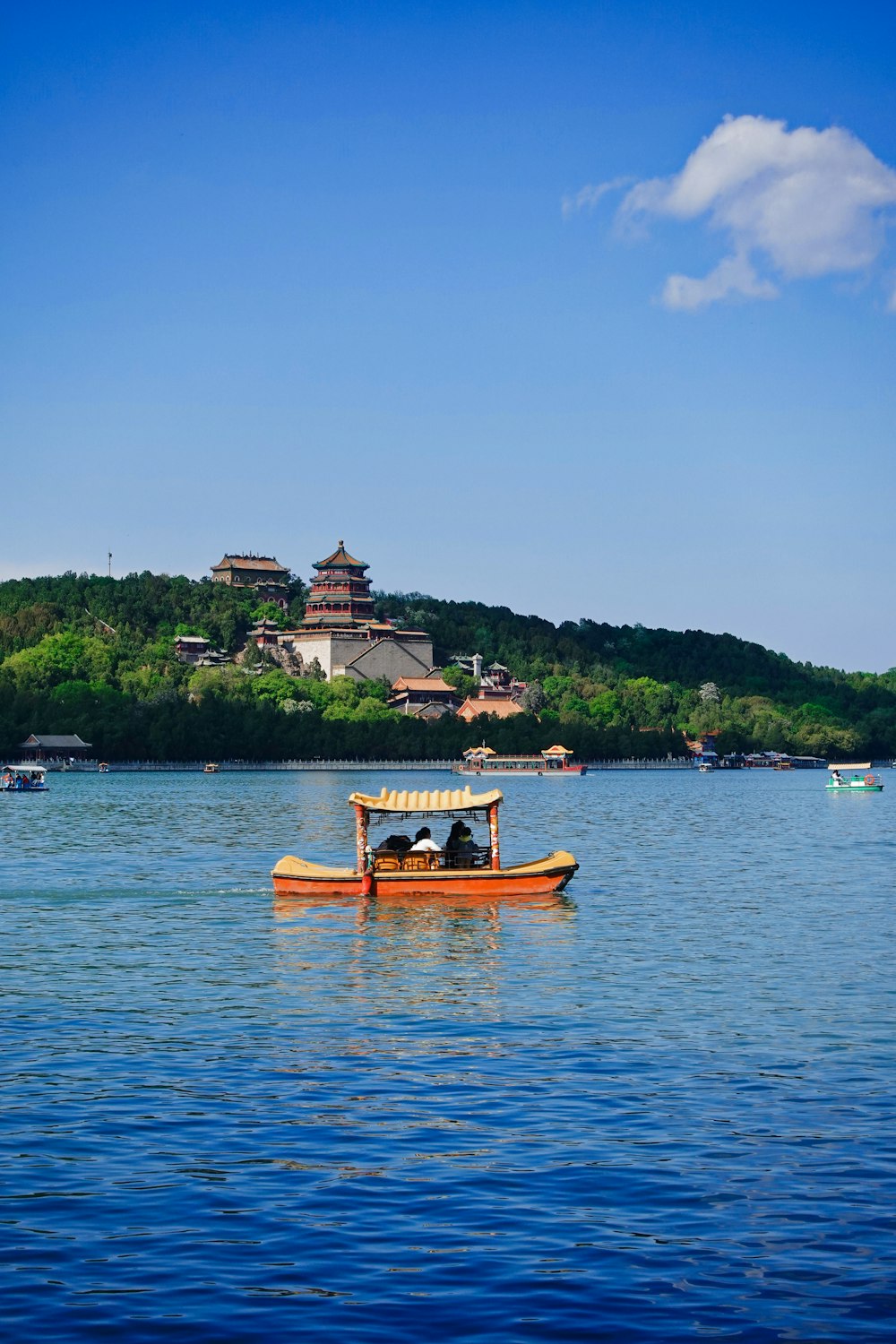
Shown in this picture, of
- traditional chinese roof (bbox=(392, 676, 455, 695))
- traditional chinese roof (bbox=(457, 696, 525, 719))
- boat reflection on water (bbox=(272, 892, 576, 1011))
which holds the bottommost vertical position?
boat reflection on water (bbox=(272, 892, 576, 1011))

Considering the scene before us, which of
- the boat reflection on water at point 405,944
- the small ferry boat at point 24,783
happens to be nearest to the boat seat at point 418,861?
the boat reflection on water at point 405,944

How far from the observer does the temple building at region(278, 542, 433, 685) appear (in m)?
176

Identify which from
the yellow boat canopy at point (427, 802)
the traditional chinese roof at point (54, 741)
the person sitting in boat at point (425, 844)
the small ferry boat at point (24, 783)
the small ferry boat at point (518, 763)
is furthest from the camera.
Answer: the small ferry boat at point (518, 763)

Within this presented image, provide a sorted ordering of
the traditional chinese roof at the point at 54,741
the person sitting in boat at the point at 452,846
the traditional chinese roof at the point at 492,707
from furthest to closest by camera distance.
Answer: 1. the traditional chinese roof at the point at 492,707
2. the traditional chinese roof at the point at 54,741
3. the person sitting in boat at the point at 452,846

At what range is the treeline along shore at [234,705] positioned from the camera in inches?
5541

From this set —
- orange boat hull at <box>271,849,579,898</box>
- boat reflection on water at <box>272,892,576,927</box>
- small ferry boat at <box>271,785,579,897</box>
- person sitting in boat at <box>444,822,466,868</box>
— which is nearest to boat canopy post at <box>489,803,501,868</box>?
small ferry boat at <box>271,785,579,897</box>

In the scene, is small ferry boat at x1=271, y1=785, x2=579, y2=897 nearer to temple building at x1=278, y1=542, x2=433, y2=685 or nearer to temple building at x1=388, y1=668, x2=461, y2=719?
temple building at x1=388, y1=668, x2=461, y2=719

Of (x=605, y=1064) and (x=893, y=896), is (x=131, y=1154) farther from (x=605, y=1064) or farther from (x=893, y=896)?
(x=893, y=896)

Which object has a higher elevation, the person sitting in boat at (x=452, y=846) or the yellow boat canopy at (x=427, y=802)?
the yellow boat canopy at (x=427, y=802)

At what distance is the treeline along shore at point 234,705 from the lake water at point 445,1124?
4295 inches

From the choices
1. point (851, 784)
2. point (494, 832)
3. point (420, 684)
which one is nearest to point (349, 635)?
point (420, 684)

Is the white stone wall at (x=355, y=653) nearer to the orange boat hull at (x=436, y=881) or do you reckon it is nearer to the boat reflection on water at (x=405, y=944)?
the orange boat hull at (x=436, y=881)

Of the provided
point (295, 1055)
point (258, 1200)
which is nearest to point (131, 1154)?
point (258, 1200)

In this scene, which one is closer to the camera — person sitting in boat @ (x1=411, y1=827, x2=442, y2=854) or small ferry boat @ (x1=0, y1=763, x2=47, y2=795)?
person sitting in boat @ (x1=411, y1=827, x2=442, y2=854)
